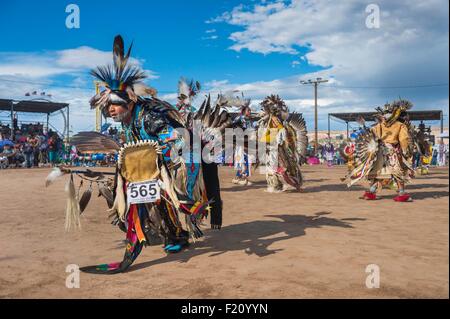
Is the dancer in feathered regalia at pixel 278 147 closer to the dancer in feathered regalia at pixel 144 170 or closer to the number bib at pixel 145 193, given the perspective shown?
the dancer in feathered regalia at pixel 144 170

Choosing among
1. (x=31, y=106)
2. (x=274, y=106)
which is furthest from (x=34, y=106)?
(x=274, y=106)

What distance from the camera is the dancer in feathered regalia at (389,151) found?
9.08m

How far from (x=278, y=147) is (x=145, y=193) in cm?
687

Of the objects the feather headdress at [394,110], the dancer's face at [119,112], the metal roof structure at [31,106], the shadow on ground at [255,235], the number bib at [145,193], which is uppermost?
the metal roof structure at [31,106]

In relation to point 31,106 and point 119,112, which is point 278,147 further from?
point 31,106

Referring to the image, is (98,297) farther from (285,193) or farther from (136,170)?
(285,193)

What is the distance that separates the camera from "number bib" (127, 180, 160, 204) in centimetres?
412

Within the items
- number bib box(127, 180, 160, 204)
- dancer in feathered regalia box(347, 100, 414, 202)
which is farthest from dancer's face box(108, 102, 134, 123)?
dancer in feathered regalia box(347, 100, 414, 202)

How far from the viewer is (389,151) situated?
921cm

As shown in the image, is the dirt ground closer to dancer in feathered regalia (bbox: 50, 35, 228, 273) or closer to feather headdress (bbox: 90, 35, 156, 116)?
dancer in feathered regalia (bbox: 50, 35, 228, 273)

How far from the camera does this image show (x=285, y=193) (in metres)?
10.5

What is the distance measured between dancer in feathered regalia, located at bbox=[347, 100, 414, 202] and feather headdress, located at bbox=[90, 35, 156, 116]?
6.55 meters

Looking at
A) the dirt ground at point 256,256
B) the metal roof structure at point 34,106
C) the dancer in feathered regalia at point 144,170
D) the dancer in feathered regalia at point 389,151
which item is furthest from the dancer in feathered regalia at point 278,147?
the metal roof structure at point 34,106

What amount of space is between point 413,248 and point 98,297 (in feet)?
11.6
